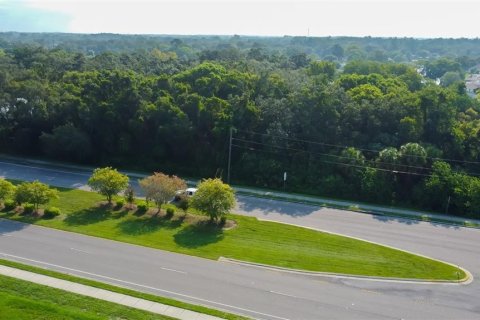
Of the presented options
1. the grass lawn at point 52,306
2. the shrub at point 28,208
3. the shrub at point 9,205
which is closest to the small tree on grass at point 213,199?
the grass lawn at point 52,306

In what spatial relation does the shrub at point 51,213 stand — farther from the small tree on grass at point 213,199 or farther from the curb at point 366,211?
the curb at point 366,211

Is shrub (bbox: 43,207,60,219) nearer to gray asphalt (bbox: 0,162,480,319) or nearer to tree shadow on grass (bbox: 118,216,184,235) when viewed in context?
gray asphalt (bbox: 0,162,480,319)

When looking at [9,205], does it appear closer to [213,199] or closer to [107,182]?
[107,182]

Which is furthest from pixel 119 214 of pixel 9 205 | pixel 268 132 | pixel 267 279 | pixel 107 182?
pixel 268 132

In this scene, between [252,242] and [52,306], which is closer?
[52,306]

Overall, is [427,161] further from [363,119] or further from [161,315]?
[161,315]

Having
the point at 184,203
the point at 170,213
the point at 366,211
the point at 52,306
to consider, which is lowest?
the point at 52,306
